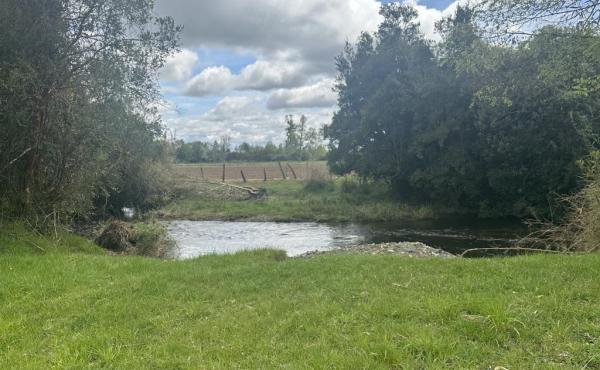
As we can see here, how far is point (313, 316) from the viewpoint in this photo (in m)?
6.03

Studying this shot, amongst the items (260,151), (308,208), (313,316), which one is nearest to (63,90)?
(313,316)

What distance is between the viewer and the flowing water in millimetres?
22461

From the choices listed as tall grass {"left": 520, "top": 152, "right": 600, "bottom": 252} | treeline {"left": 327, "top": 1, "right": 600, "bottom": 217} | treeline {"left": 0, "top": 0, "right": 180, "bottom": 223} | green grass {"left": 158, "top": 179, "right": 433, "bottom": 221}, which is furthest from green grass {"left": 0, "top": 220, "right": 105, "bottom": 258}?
green grass {"left": 158, "top": 179, "right": 433, "bottom": 221}

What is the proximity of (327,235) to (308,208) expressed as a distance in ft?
31.2

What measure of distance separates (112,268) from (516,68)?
11070 millimetres

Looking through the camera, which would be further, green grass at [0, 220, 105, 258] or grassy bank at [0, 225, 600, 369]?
green grass at [0, 220, 105, 258]

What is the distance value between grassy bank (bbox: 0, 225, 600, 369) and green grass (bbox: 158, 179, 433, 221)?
82.0 ft

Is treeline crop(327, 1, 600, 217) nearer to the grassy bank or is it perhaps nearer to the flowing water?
the flowing water

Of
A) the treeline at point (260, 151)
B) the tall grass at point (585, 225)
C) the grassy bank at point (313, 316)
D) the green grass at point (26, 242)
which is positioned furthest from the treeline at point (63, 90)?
the treeline at point (260, 151)

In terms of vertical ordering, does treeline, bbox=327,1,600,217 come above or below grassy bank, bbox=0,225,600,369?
above

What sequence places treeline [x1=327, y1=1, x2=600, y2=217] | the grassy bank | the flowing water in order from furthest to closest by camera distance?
treeline [x1=327, y1=1, x2=600, y2=217] → the flowing water → the grassy bank

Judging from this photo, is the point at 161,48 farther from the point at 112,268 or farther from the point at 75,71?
the point at 112,268

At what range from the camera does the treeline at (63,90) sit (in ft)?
39.8

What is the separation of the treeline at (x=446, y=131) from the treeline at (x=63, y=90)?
14915 millimetres
